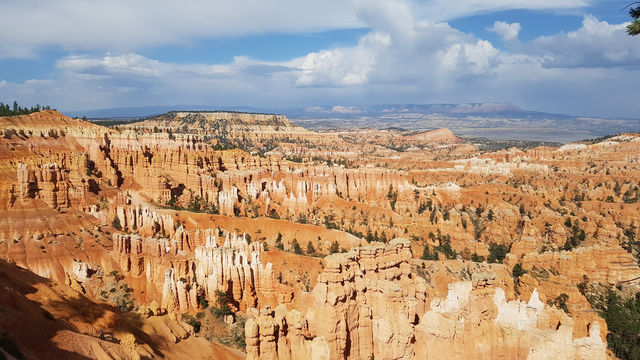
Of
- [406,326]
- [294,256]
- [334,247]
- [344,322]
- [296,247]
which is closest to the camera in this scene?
[406,326]

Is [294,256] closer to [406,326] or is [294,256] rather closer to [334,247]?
[334,247]

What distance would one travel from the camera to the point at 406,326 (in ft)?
73.4

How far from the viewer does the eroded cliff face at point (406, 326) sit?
20.7 metres

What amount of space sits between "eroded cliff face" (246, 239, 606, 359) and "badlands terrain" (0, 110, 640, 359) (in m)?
0.09

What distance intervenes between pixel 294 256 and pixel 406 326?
74.7 ft

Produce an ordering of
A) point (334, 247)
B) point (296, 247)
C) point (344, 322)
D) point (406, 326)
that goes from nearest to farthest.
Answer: point (406, 326) < point (344, 322) < point (296, 247) < point (334, 247)

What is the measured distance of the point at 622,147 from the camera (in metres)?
112

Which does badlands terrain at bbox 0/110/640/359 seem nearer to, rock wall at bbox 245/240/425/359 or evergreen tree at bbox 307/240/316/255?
rock wall at bbox 245/240/425/359

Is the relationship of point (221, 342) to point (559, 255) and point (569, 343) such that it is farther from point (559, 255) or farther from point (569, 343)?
point (559, 255)

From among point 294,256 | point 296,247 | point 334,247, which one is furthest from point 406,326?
point 334,247

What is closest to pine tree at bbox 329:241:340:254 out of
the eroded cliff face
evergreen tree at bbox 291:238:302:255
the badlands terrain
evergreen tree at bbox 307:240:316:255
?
the badlands terrain

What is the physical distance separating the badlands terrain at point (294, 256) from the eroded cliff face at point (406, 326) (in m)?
0.09

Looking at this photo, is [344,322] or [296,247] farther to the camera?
[296,247]

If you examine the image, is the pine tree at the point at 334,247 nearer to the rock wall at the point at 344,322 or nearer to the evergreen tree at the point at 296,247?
the evergreen tree at the point at 296,247
